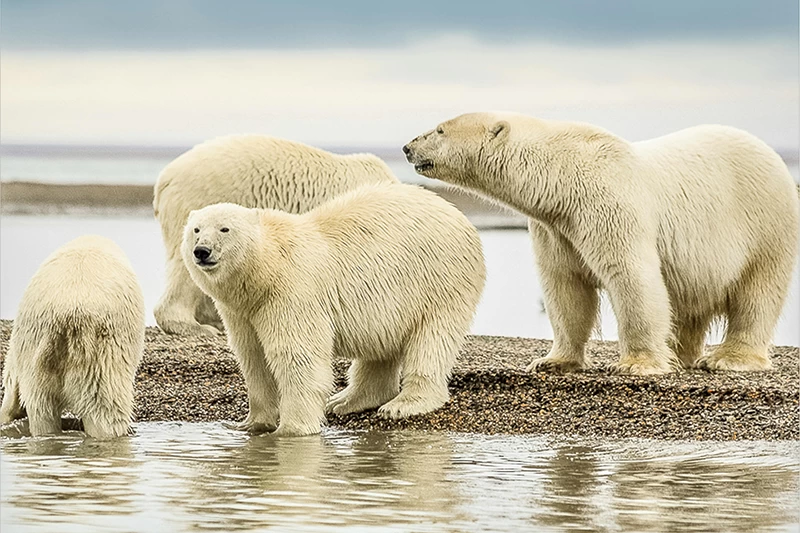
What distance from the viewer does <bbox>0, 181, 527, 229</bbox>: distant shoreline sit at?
73.9 feet

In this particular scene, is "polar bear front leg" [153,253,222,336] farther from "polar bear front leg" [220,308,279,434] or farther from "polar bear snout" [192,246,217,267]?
"polar bear snout" [192,246,217,267]

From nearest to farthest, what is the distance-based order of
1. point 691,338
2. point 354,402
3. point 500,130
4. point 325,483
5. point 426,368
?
1. point 325,483
2. point 426,368
3. point 354,402
4. point 500,130
5. point 691,338

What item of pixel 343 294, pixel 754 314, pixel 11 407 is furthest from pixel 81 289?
pixel 754 314

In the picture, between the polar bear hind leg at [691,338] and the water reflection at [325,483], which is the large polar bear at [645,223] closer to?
the polar bear hind leg at [691,338]

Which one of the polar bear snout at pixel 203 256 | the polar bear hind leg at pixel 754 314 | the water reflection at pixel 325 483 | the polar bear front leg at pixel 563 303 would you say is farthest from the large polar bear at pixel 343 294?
the polar bear hind leg at pixel 754 314

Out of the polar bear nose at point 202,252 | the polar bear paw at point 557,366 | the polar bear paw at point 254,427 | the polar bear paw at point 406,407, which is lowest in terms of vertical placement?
the polar bear paw at point 254,427

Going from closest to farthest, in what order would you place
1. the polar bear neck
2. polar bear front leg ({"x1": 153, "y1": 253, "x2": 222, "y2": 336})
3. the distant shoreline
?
the polar bear neck → polar bear front leg ({"x1": 153, "y1": 253, "x2": 222, "y2": 336}) → the distant shoreline

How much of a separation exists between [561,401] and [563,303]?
1.11 m

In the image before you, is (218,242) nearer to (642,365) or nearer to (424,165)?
(424,165)

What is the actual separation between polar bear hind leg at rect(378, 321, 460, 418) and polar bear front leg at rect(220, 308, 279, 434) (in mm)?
610

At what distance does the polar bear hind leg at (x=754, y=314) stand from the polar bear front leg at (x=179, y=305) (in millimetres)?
3611

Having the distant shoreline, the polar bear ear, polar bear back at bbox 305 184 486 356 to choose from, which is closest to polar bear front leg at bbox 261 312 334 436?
polar bear back at bbox 305 184 486 356

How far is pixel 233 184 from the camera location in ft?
33.1

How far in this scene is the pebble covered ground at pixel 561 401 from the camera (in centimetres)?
755
